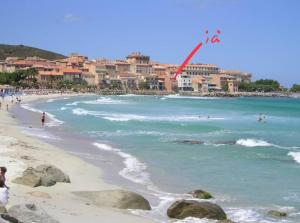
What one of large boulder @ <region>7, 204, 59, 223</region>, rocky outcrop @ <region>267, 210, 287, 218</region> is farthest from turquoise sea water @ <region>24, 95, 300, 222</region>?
large boulder @ <region>7, 204, 59, 223</region>

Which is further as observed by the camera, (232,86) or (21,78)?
(232,86)

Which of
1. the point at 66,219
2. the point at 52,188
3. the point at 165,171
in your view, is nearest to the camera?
the point at 66,219

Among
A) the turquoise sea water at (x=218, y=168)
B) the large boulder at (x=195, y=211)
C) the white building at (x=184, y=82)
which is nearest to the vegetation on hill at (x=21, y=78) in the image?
the white building at (x=184, y=82)

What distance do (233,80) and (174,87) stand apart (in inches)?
933

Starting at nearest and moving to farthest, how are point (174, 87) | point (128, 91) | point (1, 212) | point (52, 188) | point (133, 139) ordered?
point (1, 212), point (52, 188), point (133, 139), point (128, 91), point (174, 87)

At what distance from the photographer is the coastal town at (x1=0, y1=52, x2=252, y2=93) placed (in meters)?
147

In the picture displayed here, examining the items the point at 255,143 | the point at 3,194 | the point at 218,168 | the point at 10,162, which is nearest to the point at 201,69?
the point at 255,143

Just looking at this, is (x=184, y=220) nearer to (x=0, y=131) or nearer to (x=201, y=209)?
(x=201, y=209)

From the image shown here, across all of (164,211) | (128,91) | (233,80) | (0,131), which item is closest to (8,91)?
(128,91)

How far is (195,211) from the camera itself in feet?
36.1

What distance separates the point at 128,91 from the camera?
6270 inches

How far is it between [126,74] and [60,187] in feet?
509

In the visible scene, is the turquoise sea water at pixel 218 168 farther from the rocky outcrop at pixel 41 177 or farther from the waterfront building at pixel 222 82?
the waterfront building at pixel 222 82

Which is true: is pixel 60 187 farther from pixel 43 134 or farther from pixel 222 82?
pixel 222 82
